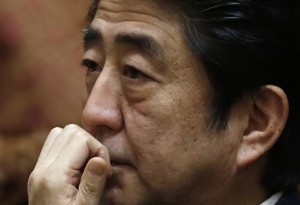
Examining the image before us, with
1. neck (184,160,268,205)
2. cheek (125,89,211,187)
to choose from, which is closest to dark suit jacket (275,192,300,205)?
neck (184,160,268,205)

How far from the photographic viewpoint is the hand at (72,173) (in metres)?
1.93

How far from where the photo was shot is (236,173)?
203 cm

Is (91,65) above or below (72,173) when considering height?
above

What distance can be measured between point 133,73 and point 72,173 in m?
0.31

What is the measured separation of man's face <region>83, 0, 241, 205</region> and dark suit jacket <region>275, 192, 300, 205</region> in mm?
196

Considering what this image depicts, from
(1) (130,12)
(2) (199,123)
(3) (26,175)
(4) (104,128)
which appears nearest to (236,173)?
(2) (199,123)

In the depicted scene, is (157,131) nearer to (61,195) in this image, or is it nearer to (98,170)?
(98,170)

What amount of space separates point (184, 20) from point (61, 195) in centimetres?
56

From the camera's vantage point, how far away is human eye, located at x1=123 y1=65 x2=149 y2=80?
6.40 ft

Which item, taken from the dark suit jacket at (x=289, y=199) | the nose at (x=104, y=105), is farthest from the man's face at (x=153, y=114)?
the dark suit jacket at (x=289, y=199)

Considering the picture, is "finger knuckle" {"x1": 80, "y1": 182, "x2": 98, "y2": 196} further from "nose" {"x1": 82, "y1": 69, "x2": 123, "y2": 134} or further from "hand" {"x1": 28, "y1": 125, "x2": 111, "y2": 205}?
"nose" {"x1": 82, "y1": 69, "x2": 123, "y2": 134}

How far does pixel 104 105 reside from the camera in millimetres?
1961

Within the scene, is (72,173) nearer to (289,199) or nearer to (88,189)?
(88,189)

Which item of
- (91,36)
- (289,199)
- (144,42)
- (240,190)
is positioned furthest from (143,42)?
(289,199)
